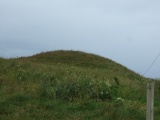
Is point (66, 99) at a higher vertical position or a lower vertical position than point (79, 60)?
lower

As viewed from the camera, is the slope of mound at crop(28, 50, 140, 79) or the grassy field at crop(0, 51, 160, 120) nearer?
the grassy field at crop(0, 51, 160, 120)

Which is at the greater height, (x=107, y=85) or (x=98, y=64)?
(x=98, y=64)

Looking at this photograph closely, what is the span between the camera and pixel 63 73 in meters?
18.0

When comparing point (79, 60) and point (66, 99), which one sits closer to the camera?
point (66, 99)

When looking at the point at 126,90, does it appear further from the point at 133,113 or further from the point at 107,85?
the point at 133,113

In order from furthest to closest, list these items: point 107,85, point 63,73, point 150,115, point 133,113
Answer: point 63,73
point 107,85
point 133,113
point 150,115

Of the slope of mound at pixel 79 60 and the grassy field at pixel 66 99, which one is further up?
the slope of mound at pixel 79 60

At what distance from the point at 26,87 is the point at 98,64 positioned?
1299cm

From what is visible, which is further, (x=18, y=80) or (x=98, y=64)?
(x=98, y=64)

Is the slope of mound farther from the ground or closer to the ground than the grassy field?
farther from the ground

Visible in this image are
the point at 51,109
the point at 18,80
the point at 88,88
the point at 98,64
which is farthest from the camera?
the point at 98,64

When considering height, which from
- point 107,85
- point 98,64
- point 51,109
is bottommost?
point 51,109

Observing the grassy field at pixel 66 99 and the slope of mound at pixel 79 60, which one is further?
the slope of mound at pixel 79 60

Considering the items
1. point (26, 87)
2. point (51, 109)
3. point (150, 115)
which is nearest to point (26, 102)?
point (51, 109)
